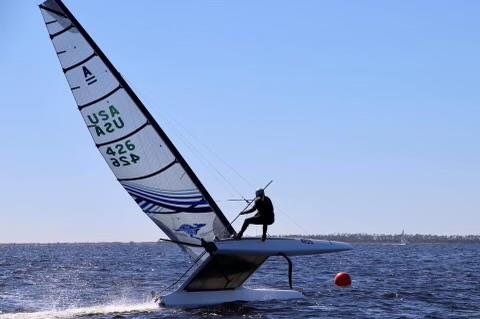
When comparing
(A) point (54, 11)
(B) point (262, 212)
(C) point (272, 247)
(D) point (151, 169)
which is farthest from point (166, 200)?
(A) point (54, 11)

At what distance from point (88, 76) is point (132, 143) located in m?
1.69

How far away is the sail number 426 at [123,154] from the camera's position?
677 inches

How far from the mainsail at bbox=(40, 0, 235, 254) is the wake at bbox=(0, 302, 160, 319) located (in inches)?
67.4

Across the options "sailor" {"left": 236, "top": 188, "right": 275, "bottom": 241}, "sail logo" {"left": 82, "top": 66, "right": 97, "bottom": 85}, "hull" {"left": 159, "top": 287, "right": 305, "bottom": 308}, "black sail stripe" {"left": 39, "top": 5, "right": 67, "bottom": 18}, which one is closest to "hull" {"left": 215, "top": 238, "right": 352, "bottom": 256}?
"sailor" {"left": 236, "top": 188, "right": 275, "bottom": 241}

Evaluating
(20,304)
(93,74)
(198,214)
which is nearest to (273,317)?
(198,214)

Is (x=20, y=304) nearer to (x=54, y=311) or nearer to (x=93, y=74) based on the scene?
(x=54, y=311)

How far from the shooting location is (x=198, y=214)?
1769cm

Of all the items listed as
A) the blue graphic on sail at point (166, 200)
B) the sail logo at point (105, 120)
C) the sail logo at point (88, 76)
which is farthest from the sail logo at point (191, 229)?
the sail logo at point (88, 76)

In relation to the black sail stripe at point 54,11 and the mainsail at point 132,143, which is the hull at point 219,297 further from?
the black sail stripe at point 54,11

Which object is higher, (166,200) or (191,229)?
(166,200)

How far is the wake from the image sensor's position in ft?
55.9

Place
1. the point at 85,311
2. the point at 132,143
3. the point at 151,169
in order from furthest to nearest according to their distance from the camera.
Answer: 1. the point at 85,311
2. the point at 151,169
3. the point at 132,143

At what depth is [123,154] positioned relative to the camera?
17.2m

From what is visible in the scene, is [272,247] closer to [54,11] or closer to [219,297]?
[219,297]
